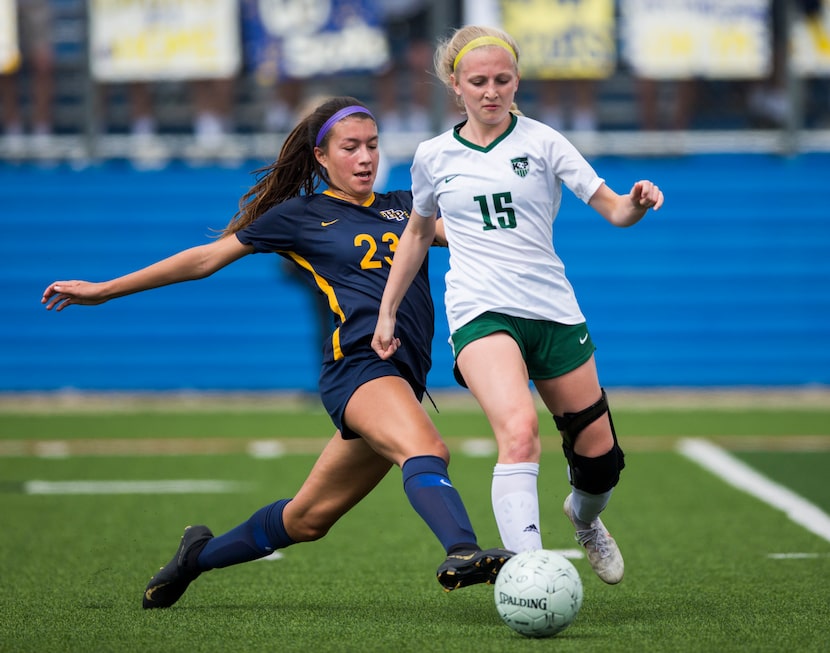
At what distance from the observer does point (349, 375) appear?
526cm

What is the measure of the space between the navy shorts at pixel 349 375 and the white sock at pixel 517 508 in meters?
0.61

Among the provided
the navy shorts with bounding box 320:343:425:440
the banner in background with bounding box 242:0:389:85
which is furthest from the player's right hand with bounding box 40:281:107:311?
the banner in background with bounding box 242:0:389:85

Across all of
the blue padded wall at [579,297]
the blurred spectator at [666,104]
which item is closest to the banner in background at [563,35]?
the blurred spectator at [666,104]

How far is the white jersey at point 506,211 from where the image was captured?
5.13 metres

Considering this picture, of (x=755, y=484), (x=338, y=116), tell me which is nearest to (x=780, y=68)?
(x=755, y=484)

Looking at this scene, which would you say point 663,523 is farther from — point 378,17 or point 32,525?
point 378,17

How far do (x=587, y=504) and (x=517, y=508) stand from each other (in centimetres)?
85

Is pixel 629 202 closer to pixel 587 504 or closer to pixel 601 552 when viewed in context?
pixel 587 504

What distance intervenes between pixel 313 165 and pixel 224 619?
1.80m

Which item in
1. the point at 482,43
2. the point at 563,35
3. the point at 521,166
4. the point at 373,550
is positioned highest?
the point at 482,43

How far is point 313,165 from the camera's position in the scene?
5770mm

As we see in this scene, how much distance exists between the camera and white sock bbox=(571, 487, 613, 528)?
5.61 meters

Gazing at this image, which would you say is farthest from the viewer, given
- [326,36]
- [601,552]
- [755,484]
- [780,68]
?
[780,68]

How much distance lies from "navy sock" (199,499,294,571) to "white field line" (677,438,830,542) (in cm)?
298
